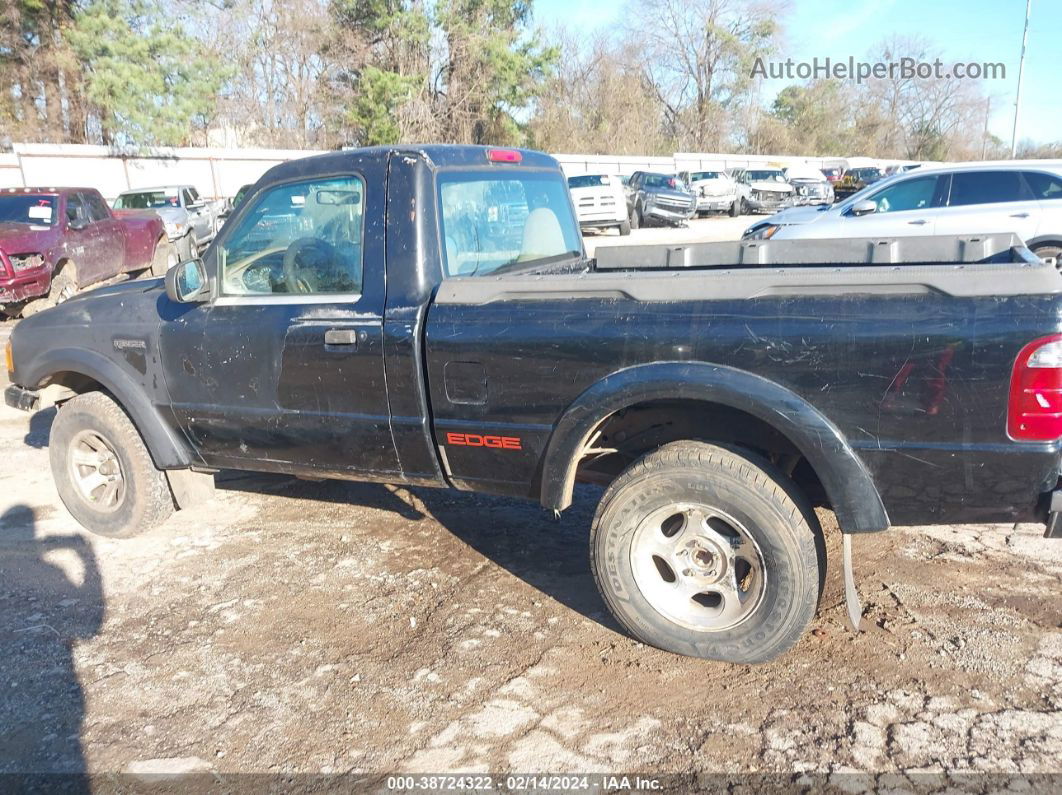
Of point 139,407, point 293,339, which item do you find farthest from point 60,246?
point 293,339

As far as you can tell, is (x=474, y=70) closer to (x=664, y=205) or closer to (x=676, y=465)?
(x=664, y=205)

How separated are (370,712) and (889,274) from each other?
94.5 inches

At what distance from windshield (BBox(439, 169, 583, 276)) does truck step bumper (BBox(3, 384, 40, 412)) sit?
2803 millimetres

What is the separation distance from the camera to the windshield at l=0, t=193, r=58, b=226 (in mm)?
12445

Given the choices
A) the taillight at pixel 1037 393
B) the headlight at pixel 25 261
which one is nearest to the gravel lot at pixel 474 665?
the taillight at pixel 1037 393

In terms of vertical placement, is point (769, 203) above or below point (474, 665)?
above

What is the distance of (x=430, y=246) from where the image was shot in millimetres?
3658

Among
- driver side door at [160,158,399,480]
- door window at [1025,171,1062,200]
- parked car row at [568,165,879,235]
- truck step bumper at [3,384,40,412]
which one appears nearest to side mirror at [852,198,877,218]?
→ door window at [1025,171,1062,200]

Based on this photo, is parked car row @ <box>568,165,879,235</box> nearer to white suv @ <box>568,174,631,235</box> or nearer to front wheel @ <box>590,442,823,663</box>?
white suv @ <box>568,174,631,235</box>

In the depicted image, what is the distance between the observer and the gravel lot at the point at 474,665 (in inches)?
113

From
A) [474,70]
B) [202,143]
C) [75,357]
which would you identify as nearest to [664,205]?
[474,70]

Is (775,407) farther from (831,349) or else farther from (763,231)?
(763,231)

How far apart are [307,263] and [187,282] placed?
62 cm

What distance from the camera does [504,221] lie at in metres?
4.18
